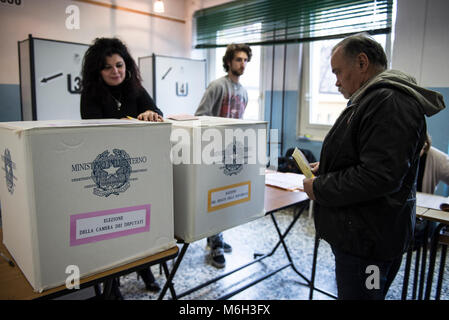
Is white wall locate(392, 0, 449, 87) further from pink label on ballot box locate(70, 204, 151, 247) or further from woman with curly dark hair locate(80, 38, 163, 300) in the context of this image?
pink label on ballot box locate(70, 204, 151, 247)

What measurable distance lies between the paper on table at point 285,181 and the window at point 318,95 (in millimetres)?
1668

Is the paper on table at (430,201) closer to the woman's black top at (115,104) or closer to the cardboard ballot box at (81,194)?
the cardboard ballot box at (81,194)

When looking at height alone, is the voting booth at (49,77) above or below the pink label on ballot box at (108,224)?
above

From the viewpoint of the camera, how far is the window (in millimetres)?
3549

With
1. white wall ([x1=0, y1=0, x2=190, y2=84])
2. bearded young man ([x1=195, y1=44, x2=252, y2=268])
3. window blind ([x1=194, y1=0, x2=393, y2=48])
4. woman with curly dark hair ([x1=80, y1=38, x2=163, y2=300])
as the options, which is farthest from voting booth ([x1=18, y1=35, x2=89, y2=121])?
window blind ([x1=194, y1=0, x2=393, y2=48])

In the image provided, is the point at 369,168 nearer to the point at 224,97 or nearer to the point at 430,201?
the point at 430,201

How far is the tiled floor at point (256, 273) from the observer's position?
6.68 feet

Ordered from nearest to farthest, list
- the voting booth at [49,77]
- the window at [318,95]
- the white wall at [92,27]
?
the voting booth at [49,77], the white wall at [92,27], the window at [318,95]

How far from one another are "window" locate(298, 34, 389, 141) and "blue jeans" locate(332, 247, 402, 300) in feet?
8.58

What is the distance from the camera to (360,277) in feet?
3.40

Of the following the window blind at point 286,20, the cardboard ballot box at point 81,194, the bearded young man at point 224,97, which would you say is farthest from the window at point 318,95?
the cardboard ballot box at point 81,194

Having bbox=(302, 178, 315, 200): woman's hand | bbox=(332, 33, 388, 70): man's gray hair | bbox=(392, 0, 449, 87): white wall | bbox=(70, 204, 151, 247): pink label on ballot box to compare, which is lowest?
bbox=(70, 204, 151, 247): pink label on ballot box

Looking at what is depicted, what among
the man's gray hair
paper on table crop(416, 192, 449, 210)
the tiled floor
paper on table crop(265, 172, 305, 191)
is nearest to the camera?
the man's gray hair

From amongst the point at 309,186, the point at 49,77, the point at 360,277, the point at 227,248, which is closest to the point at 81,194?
the point at 309,186
